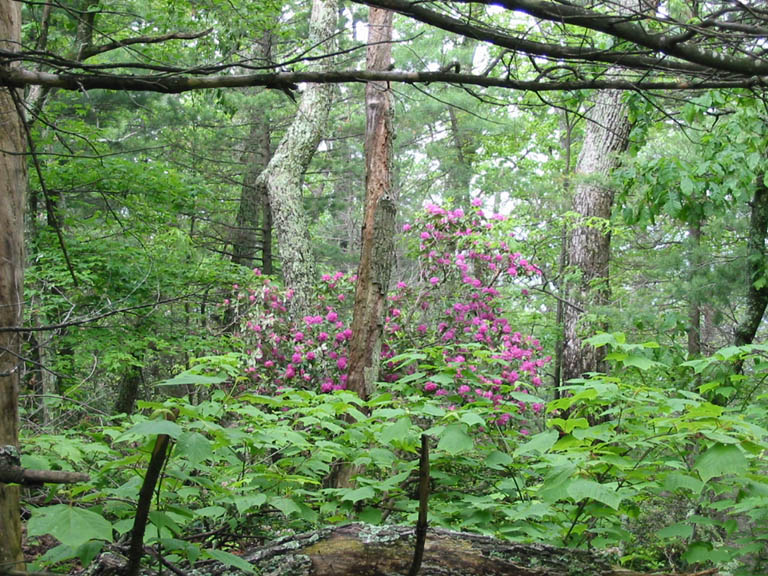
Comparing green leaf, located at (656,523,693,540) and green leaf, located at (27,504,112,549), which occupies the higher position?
green leaf, located at (27,504,112,549)

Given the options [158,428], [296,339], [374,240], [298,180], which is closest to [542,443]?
[158,428]

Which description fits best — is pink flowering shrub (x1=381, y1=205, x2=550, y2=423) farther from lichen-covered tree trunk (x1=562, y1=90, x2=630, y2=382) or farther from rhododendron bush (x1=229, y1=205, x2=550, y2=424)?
lichen-covered tree trunk (x1=562, y1=90, x2=630, y2=382)

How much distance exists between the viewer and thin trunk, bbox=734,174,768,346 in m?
5.39

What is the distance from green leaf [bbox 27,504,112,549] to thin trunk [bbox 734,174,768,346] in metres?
5.48

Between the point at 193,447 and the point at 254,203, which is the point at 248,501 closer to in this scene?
the point at 193,447

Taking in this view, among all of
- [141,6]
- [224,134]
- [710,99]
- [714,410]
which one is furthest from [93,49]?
[224,134]

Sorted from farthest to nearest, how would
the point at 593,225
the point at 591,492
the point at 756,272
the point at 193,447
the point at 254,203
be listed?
1. the point at 254,203
2. the point at 593,225
3. the point at 756,272
4. the point at 591,492
5. the point at 193,447

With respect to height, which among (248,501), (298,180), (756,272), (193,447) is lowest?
(248,501)

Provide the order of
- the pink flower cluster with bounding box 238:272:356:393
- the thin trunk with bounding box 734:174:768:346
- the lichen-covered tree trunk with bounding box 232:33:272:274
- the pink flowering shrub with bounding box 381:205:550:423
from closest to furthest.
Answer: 1. the thin trunk with bounding box 734:174:768:346
2. the pink flower cluster with bounding box 238:272:356:393
3. the pink flowering shrub with bounding box 381:205:550:423
4. the lichen-covered tree trunk with bounding box 232:33:272:274

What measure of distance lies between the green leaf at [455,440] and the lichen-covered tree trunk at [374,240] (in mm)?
4109

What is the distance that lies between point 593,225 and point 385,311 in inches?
121

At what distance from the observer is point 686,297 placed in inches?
281

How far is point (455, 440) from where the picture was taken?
1.77m

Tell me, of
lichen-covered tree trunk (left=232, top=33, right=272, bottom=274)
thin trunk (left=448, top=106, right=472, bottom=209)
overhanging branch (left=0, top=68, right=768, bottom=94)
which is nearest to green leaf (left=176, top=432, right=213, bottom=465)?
overhanging branch (left=0, top=68, right=768, bottom=94)
